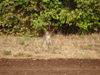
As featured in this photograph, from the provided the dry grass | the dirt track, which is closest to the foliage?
the dry grass

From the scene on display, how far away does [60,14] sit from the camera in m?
8.10

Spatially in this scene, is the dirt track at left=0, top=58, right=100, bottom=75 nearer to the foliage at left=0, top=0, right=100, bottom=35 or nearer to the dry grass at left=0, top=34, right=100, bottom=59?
the dry grass at left=0, top=34, right=100, bottom=59

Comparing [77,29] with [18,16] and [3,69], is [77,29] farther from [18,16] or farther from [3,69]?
[3,69]

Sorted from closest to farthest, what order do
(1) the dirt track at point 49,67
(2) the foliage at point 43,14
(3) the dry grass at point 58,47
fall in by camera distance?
(1) the dirt track at point 49,67 → (3) the dry grass at point 58,47 → (2) the foliage at point 43,14

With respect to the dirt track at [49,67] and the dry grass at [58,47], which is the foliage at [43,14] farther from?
the dirt track at [49,67]

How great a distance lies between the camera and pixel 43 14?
828 centimetres

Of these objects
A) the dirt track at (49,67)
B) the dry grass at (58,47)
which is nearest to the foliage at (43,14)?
the dry grass at (58,47)

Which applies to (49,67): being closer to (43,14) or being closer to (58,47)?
(58,47)

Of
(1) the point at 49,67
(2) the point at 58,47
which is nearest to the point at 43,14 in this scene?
(2) the point at 58,47

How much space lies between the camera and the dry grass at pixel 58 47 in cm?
684

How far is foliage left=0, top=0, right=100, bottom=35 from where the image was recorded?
8.19 m

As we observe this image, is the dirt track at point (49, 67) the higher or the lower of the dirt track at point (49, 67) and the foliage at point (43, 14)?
the lower

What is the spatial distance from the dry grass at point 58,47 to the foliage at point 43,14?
25.6 inches

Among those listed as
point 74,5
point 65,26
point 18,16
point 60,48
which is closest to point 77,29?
point 65,26
